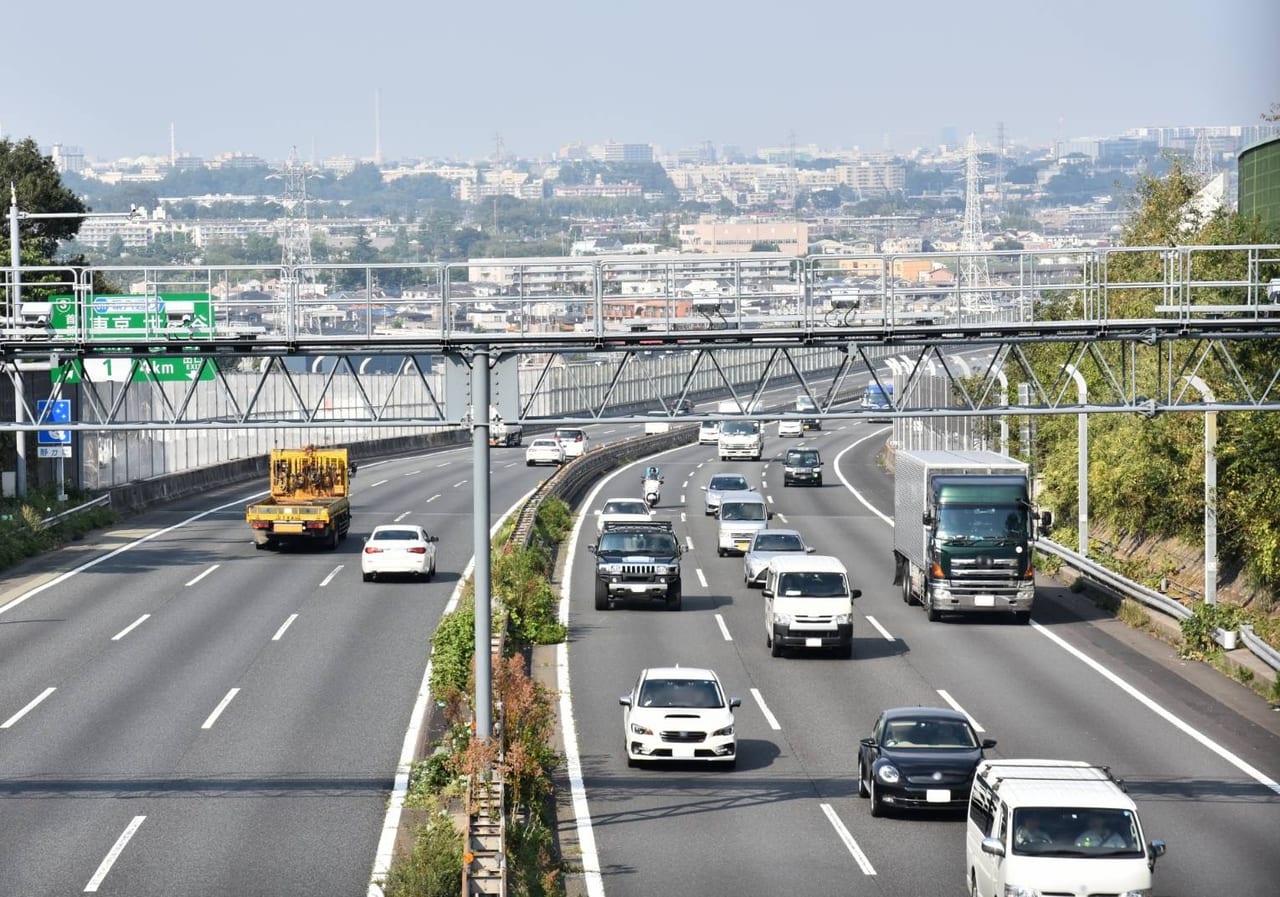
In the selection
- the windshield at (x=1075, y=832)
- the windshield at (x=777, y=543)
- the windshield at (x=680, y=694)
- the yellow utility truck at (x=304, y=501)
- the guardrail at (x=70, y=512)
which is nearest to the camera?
the windshield at (x=1075, y=832)

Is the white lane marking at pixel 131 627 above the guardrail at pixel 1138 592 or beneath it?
beneath

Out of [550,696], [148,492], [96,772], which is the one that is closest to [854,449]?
[148,492]

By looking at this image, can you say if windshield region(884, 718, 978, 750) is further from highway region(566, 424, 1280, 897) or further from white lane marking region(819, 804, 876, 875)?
white lane marking region(819, 804, 876, 875)

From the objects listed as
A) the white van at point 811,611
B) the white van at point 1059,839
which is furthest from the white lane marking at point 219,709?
the white van at point 1059,839

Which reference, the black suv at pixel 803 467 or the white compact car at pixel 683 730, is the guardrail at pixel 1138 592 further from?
the black suv at pixel 803 467

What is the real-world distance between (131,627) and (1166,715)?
22229 millimetres

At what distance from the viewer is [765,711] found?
3284 centimetres

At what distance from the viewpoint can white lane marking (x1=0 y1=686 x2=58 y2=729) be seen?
3088 centimetres

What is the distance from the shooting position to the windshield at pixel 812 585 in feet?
124

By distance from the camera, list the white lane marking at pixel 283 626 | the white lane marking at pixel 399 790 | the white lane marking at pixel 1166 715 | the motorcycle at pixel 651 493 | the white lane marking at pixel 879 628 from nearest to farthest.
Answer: the white lane marking at pixel 399 790 < the white lane marking at pixel 1166 715 < the white lane marking at pixel 283 626 < the white lane marking at pixel 879 628 < the motorcycle at pixel 651 493

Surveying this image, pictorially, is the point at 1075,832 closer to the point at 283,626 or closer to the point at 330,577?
the point at 283,626

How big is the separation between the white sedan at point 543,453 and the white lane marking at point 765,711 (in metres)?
55.0

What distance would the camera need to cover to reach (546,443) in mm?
90312

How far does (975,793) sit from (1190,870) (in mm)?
2941
